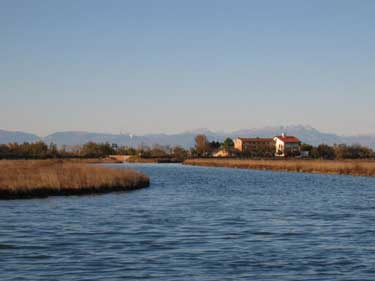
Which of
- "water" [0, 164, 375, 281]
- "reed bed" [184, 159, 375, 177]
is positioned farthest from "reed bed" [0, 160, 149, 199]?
"reed bed" [184, 159, 375, 177]

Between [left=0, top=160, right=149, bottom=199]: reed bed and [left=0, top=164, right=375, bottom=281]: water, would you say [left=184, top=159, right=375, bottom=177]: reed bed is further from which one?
[left=0, top=164, right=375, bottom=281]: water

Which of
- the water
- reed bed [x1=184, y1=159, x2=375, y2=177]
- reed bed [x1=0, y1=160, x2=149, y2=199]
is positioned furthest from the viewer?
reed bed [x1=184, y1=159, x2=375, y2=177]

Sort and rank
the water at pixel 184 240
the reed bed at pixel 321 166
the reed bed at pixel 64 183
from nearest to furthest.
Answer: the water at pixel 184 240 < the reed bed at pixel 64 183 < the reed bed at pixel 321 166

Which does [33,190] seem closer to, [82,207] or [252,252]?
[82,207]

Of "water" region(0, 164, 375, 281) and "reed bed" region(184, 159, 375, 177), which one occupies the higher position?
"reed bed" region(184, 159, 375, 177)

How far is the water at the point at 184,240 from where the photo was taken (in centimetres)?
1767

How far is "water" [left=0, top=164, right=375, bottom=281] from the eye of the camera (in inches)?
696

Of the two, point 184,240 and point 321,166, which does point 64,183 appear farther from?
point 321,166

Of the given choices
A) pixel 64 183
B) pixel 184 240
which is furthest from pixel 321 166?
pixel 184 240

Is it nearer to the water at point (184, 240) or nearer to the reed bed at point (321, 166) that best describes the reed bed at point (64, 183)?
the water at point (184, 240)

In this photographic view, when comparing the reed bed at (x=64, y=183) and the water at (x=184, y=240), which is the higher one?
the reed bed at (x=64, y=183)

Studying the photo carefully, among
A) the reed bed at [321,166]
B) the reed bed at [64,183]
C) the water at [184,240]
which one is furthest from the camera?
the reed bed at [321,166]

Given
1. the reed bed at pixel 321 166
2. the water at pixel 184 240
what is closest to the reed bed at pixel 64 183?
the water at pixel 184 240

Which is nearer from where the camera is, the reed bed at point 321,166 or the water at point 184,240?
the water at point 184,240
